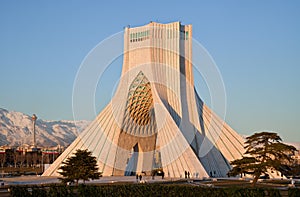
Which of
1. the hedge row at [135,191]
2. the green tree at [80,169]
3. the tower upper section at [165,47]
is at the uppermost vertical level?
the tower upper section at [165,47]


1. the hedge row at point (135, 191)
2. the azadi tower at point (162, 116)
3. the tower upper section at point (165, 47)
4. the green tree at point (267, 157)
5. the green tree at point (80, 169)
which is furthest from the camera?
Answer: the tower upper section at point (165, 47)

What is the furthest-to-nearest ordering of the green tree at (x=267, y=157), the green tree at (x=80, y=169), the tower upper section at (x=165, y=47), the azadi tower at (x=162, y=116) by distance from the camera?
the tower upper section at (x=165, y=47) → the azadi tower at (x=162, y=116) → the green tree at (x=80, y=169) → the green tree at (x=267, y=157)

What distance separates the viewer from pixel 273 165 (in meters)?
25.1


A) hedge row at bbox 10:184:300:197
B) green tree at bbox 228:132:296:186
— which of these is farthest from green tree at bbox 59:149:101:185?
hedge row at bbox 10:184:300:197

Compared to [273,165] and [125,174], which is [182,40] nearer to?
[125,174]

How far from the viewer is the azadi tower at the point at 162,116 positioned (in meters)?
39.3

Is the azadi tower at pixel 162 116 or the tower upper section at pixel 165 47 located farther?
the tower upper section at pixel 165 47

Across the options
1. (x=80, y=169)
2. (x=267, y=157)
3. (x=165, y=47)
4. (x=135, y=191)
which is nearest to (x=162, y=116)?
(x=165, y=47)

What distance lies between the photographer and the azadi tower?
39.3m

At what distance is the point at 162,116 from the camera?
40406 millimetres

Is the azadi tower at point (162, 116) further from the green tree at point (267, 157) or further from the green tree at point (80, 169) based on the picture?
the green tree at point (267, 157)

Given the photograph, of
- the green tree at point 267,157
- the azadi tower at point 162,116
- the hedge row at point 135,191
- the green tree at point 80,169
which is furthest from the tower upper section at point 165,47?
the hedge row at point 135,191

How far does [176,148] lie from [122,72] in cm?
1001

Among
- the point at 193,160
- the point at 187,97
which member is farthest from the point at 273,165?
the point at 187,97
